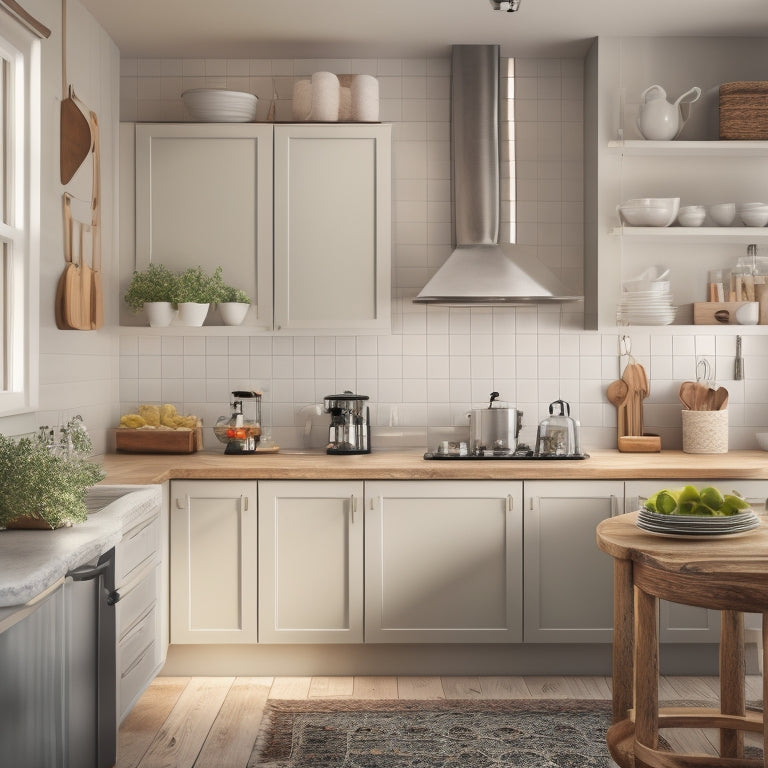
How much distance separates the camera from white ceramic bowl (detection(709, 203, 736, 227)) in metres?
4.11

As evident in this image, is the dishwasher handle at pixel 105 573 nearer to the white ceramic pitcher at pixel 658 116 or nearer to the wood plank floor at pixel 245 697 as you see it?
the wood plank floor at pixel 245 697

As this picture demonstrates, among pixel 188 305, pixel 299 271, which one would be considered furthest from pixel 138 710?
pixel 299 271

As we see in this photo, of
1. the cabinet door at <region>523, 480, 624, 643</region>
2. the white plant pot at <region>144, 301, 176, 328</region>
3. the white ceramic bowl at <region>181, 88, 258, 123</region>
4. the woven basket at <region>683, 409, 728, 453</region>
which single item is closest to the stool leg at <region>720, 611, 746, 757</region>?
the cabinet door at <region>523, 480, 624, 643</region>

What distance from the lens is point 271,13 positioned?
3.87m

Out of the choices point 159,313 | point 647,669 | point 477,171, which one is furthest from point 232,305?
point 647,669

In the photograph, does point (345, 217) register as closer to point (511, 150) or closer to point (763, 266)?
point (511, 150)

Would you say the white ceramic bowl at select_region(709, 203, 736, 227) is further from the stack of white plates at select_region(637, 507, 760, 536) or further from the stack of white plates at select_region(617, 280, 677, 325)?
the stack of white plates at select_region(637, 507, 760, 536)

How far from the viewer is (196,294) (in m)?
4.04

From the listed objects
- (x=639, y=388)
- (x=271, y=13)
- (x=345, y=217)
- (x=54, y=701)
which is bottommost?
(x=54, y=701)

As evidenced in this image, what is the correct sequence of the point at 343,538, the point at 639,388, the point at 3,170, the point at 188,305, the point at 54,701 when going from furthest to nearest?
the point at 639,388 < the point at 188,305 < the point at 343,538 < the point at 3,170 < the point at 54,701

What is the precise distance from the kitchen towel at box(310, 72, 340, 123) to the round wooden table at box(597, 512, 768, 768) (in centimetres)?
239

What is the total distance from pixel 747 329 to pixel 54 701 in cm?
332

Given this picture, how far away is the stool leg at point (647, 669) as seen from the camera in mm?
2441

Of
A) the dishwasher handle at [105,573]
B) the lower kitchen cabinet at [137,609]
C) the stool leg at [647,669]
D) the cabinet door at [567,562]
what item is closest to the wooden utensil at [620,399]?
the cabinet door at [567,562]
